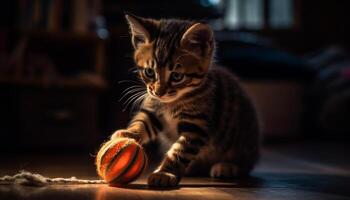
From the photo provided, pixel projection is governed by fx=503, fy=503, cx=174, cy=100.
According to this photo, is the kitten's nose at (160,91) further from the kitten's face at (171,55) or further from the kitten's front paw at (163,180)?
the kitten's front paw at (163,180)

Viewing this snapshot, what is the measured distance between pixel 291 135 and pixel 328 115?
38 centimetres

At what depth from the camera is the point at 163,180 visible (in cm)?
146

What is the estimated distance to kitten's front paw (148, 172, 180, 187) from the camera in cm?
146

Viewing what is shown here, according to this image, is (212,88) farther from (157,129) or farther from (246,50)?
(246,50)

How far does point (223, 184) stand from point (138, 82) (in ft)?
2.03

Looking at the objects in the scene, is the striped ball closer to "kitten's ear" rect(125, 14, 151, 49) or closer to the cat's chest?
the cat's chest

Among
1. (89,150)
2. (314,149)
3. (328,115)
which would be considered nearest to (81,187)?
(89,150)

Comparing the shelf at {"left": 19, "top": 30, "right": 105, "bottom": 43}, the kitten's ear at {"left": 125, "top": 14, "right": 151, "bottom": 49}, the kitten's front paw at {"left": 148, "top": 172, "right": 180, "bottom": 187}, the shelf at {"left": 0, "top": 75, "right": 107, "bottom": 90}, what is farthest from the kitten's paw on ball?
the shelf at {"left": 19, "top": 30, "right": 105, "bottom": 43}

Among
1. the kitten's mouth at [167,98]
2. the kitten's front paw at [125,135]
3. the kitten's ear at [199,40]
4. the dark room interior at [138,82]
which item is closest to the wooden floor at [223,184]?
the dark room interior at [138,82]

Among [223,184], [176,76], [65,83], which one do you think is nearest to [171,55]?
[176,76]

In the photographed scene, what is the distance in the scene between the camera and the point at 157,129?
1.71m

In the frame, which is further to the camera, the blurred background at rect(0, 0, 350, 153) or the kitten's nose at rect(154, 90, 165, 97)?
the blurred background at rect(0, 0, 350, 153)

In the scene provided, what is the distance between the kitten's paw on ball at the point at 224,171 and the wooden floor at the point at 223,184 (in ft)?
0.15

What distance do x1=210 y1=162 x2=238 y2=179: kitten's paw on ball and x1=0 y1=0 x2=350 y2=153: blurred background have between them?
3.39 feet
